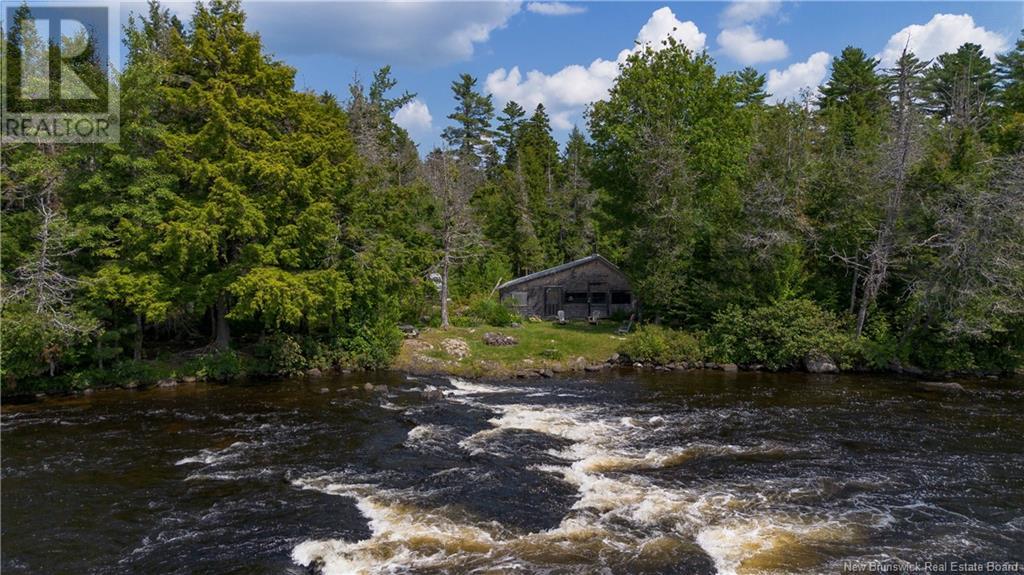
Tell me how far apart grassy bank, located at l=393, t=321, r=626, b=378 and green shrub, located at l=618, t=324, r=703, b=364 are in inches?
48.4

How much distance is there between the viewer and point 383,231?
1247 inches

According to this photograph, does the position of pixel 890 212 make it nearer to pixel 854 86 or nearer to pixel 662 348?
pixel 662 348

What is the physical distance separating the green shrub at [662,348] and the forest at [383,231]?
83 cm

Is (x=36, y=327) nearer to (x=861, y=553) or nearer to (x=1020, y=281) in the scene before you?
(x=861, y=553)

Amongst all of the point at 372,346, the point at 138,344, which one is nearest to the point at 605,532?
the point at 372,346

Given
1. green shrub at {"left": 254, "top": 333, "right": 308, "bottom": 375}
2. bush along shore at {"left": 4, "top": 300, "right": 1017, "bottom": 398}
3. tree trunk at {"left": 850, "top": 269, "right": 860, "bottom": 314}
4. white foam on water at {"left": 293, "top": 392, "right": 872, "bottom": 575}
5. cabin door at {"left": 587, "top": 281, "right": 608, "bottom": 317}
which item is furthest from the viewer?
cabin door at {"left": 587, "top": 281, "right": 608, "bottom": 317}

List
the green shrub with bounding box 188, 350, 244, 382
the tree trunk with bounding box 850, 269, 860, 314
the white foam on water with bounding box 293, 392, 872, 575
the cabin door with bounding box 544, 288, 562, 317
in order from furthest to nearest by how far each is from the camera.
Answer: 1. the cabin door with bounding box 544, 288, 562, 317
2. the tree trunk with bounding box 850, 269, 860, 314
3. the green shrub with bounding box 188, 350, 244, 382
4. the white foam on water with bounding box 293, 392, 872, 575

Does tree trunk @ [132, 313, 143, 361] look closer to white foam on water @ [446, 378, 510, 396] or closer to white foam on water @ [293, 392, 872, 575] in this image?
white foam on water @ [446, 378, 510, 396]

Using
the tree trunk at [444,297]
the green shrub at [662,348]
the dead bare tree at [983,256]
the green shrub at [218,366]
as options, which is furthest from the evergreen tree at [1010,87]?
the green shrub at [218,366]

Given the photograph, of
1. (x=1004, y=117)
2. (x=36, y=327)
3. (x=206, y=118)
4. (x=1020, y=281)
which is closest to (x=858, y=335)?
(x=1020, y=281)

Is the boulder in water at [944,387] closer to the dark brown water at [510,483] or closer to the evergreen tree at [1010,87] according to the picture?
the dark brown water at [510,483]

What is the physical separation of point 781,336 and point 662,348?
5.79m

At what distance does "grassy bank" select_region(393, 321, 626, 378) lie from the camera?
98.4 ft

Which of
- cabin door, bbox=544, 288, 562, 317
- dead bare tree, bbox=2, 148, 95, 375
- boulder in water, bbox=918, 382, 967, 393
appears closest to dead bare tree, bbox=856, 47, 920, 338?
boulder in water, bbox=918, 382, 967, 393
